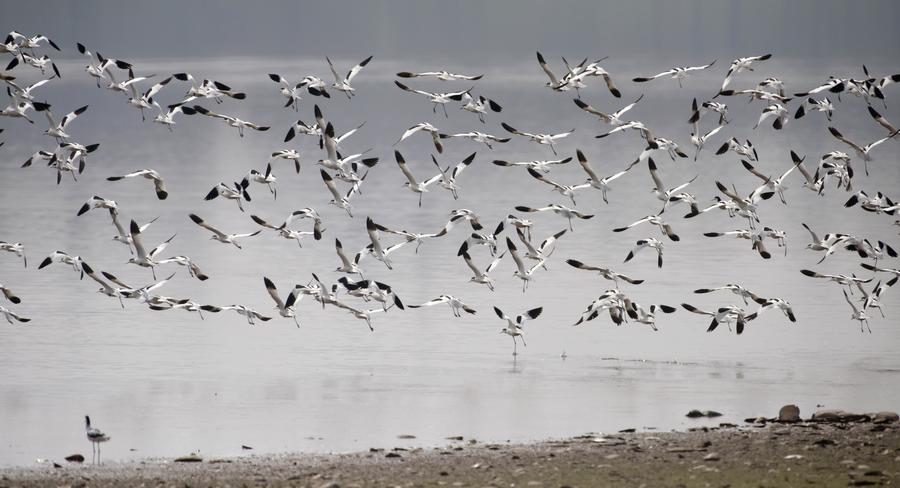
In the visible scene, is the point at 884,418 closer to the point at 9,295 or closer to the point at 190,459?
the point at 190,459

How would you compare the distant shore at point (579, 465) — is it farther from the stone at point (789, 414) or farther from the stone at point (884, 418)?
the stone at point (789, 414)

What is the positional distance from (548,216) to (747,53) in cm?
13506

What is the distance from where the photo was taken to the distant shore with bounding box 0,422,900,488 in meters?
16.4

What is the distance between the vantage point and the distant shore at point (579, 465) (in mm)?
16375

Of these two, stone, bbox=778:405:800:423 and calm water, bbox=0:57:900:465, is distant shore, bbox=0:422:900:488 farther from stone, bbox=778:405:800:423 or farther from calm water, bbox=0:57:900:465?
calm water, bbox=0:57:900:465

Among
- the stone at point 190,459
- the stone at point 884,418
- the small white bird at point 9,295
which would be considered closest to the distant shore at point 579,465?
the stone at point 190,459

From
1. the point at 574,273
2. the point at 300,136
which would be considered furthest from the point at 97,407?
the point at 300,136

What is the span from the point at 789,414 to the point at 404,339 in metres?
9.55

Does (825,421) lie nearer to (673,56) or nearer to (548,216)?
(548,216)

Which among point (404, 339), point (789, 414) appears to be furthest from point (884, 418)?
point (404, 339)

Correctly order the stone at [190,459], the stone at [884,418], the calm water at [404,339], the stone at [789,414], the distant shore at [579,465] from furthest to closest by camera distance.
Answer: the calm water at [404,339]
the stone at [789,414]
the stone at [884,418]
the stone at [190,459]
the distant shore at [579,465]

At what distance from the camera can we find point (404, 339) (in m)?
28.0

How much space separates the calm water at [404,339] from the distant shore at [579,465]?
1601 mm

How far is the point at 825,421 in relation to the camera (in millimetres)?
19547
